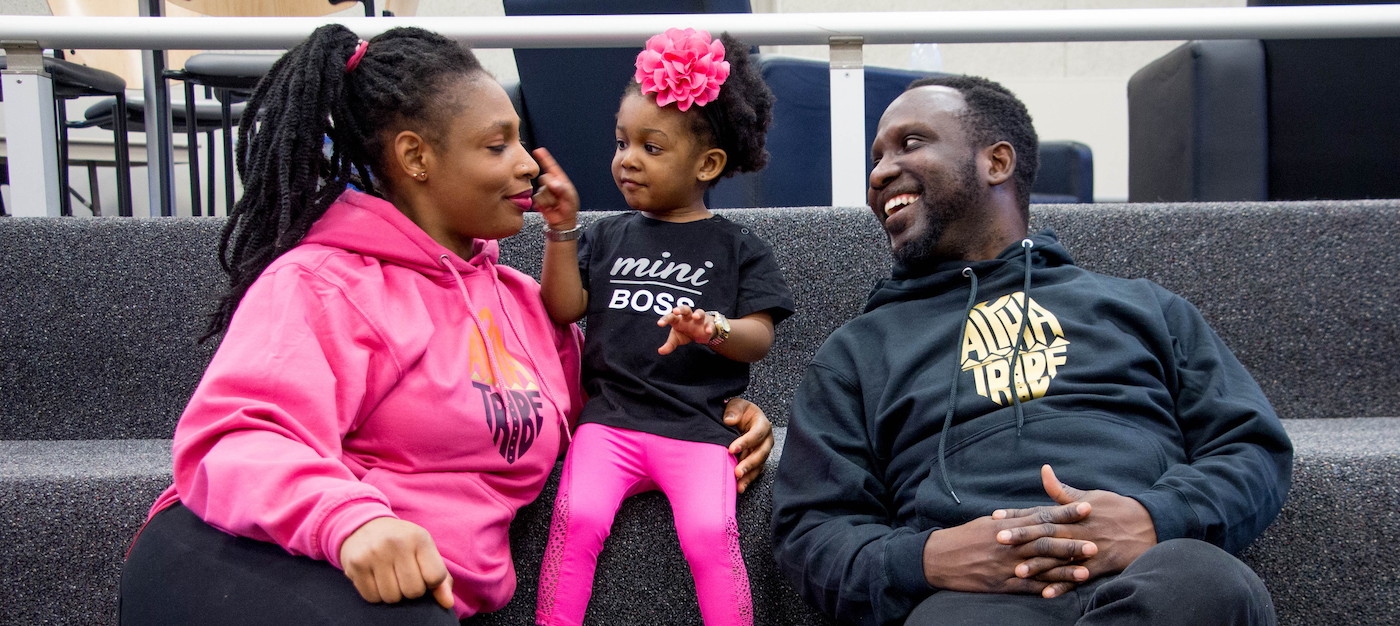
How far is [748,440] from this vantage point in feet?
3.97

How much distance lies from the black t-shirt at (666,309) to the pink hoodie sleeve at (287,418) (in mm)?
372

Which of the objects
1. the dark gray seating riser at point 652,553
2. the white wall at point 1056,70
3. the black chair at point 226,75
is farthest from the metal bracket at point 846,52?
the white wall at point 1056,70

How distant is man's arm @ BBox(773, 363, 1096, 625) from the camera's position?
3.00 feet

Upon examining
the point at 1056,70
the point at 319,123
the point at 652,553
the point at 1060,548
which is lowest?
the point at 652,553

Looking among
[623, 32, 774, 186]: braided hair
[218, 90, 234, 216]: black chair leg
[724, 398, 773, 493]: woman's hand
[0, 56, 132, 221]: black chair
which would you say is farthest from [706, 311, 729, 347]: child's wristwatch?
[0, 56, 132, 221]: black chair

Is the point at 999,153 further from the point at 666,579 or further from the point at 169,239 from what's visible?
the point at 169,239

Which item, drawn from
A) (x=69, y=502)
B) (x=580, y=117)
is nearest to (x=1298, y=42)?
(x=580, y=117)

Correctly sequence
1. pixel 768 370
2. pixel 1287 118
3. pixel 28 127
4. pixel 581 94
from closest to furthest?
pixel 768 370
pixel 28 127
pixel 1287 118
pixel 581 94

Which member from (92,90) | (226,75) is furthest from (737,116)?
(92,90)

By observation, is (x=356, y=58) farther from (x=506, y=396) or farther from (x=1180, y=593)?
(x=1180, y=593)

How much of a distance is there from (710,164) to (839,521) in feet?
2.09

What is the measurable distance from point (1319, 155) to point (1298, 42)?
265mm

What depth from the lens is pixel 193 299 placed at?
1.48 meters

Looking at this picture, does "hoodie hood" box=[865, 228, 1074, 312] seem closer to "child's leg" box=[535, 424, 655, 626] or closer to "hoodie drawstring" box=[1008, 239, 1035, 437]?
"hoodie drawstring" box=[1008, 239, 1035, 437]
